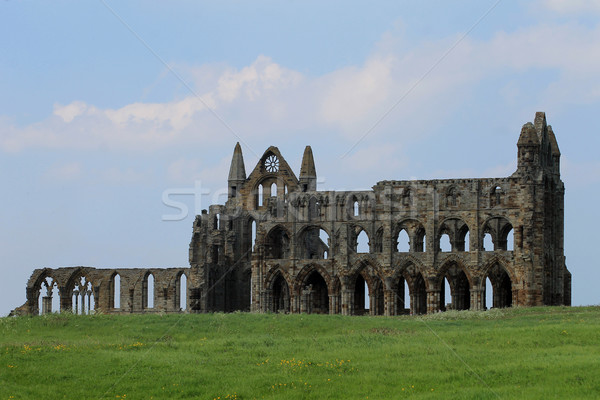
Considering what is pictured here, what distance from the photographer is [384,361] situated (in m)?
42.0

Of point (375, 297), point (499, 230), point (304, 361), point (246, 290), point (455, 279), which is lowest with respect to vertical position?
point (304, 361)

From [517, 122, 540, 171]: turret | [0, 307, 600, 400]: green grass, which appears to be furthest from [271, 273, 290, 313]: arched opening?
[0, 307, 600, 400]: green grass

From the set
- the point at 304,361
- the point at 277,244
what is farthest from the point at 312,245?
the point at 304,361

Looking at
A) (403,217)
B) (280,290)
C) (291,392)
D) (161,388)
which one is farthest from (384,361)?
(280,290)

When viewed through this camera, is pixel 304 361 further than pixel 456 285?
No

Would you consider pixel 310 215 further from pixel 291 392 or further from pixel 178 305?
pixel 291 392

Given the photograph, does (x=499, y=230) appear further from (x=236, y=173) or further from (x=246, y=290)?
(x=236, y=173)

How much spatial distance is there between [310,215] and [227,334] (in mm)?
30471

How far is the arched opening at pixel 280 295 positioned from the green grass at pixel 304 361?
1068 inches

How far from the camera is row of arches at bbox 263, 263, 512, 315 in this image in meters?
79.0

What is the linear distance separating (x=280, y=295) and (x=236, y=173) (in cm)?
1306

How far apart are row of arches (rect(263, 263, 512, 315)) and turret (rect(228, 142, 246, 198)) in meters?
11.2

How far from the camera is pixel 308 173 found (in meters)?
92.4

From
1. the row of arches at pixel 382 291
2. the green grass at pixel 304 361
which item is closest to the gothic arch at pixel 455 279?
the row of arches at pixel 382 291
